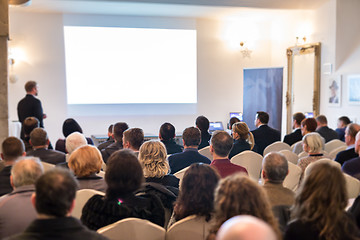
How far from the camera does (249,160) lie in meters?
4.41

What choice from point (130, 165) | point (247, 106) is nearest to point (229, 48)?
point (247, 106)

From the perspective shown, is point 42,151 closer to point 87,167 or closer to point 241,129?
point 87,167

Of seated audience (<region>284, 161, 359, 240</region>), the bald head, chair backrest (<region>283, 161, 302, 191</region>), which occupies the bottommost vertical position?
chair backrest (<region>283, 161, 302, 191</region>)

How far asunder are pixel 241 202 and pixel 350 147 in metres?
3.12

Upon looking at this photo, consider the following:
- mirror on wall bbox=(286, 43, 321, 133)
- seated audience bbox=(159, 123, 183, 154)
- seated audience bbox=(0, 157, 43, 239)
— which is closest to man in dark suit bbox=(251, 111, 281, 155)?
seated audience bbox=(159, 123, 183, 154)

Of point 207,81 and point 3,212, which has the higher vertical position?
point 207,81

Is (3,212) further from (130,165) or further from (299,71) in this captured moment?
(299,71)

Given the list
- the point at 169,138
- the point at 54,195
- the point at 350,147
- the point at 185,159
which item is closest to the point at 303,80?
the point at 350,147

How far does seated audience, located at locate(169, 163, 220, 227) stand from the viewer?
2.23 meters

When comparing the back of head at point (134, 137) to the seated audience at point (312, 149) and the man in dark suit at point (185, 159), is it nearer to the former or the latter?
the man in dark suit at point (185, 159)

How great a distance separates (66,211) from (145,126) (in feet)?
26.5

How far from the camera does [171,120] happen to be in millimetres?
9914

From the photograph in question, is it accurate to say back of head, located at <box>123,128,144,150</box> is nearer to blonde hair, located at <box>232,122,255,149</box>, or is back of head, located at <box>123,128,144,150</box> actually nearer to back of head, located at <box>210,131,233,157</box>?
back of head, located at <box>210,131,233,157</box>

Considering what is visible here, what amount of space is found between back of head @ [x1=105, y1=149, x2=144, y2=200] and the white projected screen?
23.6 feet
